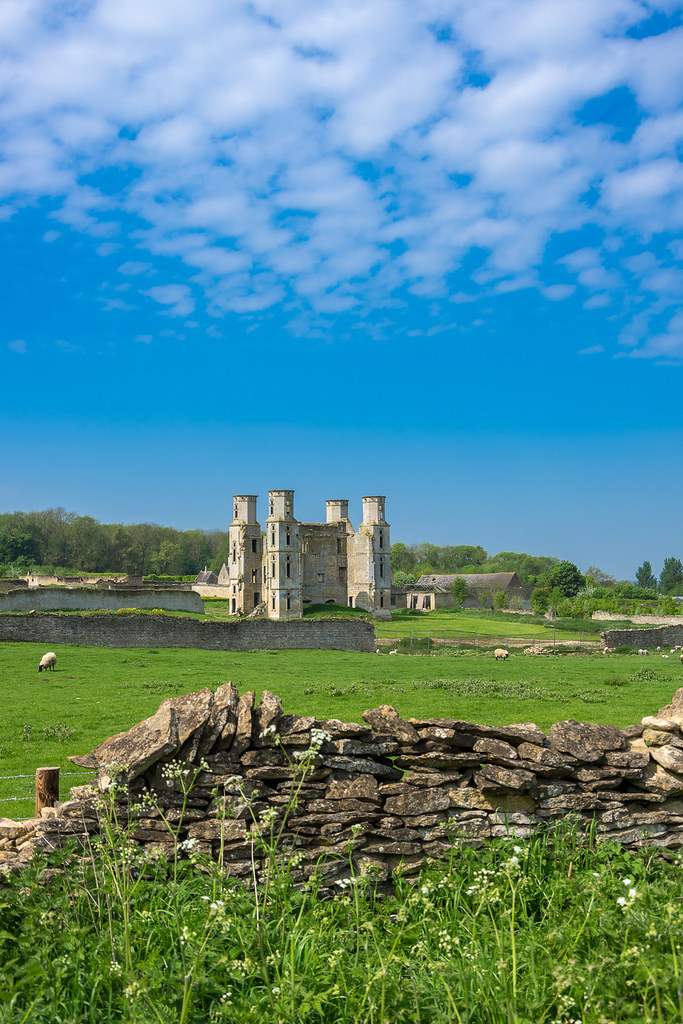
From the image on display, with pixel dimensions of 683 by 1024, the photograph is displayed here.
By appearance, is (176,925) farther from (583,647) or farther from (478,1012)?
(583,647)

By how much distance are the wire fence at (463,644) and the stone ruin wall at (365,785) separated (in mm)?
33725

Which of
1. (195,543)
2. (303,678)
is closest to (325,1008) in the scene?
(303,678)

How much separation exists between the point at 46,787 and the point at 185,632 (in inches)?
1254

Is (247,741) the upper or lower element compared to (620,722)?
upper

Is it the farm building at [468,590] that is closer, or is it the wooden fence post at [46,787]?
the wooden fence post at [46,787]

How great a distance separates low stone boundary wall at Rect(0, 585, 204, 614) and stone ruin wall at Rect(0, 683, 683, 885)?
4334 centimetres

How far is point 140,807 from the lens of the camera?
19.1 ft

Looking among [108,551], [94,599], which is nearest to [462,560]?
[108,551]

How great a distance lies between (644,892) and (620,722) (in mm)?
10316

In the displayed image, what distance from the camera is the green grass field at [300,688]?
15.5 m

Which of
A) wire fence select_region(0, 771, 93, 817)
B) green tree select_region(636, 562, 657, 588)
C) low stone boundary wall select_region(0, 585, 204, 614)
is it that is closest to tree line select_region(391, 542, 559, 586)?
green tree select_region(636, 562, 657, 588)

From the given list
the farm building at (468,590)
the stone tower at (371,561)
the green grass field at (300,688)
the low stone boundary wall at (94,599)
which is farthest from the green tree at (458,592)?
the green grass field at (300,688)

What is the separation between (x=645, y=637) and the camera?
48875 millimetres

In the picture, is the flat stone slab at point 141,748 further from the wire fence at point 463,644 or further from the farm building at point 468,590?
the farm building at point 468,590
